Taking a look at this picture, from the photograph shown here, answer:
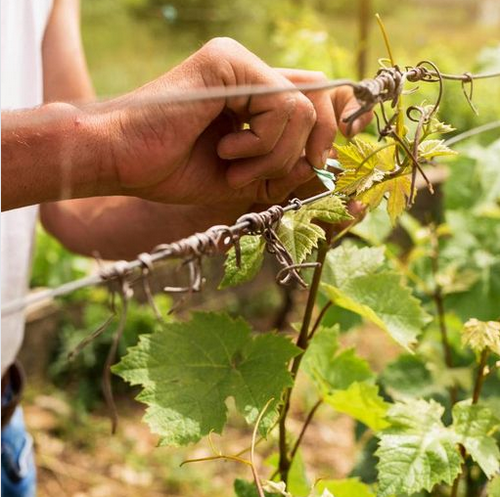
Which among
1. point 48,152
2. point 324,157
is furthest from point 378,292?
point 48,152

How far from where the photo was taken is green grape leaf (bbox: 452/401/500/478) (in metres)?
1.14

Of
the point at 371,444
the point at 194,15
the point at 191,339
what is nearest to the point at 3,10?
the point at 191,339

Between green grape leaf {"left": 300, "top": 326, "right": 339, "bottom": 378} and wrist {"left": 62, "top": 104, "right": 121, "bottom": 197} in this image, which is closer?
wrist {"left": 62, "top": 104, "right": 121, "bottom": 197}

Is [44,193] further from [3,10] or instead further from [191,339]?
[3,10]

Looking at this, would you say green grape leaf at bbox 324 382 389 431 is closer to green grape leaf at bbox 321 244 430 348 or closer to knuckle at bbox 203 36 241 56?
green grape leaf at bbox 321 244 430 348

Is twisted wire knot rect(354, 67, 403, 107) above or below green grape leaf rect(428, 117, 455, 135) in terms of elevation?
above

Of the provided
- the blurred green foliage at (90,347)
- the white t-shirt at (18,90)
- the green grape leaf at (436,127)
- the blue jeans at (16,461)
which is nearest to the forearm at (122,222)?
the white t-shirt at (18,90)

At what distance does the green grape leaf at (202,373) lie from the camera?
3.44ft

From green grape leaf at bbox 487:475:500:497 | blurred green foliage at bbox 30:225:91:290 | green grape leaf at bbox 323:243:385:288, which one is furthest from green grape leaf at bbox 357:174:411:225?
blurred green foliage at bbox 30:225:91:290

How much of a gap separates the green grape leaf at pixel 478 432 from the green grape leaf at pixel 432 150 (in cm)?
35

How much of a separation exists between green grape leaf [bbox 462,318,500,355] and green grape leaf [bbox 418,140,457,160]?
0.23 metres

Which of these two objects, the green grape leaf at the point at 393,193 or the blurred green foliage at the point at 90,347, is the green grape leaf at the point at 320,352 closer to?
the green grape leaf at the point at 393,193

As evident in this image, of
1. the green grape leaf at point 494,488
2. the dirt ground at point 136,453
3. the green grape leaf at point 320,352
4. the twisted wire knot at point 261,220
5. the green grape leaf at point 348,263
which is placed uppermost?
the twisted wire knot at point 261,220

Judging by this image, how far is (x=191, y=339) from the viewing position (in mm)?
1123
